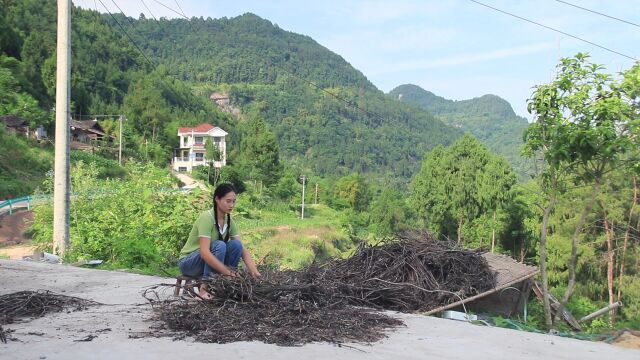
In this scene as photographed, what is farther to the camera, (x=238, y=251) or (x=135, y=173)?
(x=135, y=173)

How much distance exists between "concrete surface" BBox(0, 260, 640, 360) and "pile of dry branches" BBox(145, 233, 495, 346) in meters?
0.16

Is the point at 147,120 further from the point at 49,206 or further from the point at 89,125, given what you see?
the point at 49,206

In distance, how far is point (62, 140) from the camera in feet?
27.6

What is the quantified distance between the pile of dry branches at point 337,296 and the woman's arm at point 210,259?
175 mm

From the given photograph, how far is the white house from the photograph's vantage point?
6414cm

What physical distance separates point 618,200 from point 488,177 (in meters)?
8.81

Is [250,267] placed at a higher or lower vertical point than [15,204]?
higher

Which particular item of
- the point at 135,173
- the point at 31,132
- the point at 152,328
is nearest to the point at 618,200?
the point at 135,173

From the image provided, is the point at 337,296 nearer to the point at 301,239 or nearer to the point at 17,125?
the point at 301,239

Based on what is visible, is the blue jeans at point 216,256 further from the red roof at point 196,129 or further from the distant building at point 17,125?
the red roof at point 196,129

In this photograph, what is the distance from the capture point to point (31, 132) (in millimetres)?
38562

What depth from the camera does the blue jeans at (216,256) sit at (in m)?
4.27

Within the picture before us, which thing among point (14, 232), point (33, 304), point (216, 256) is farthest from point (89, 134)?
point (216, 256)

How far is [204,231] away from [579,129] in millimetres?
4355
